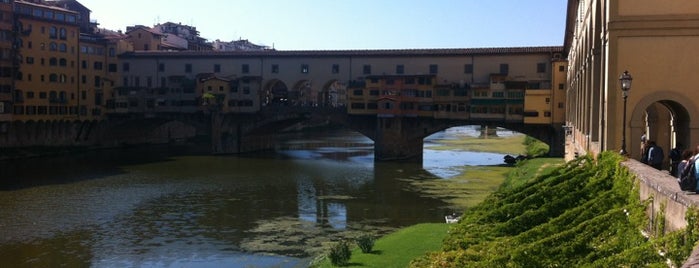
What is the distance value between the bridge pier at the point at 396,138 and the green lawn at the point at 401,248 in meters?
40.4

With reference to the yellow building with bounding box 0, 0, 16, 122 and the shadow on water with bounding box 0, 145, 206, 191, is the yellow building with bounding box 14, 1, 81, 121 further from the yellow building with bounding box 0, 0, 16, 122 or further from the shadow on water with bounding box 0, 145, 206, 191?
the shadow on water with bounding box 0, 145, 206, 191

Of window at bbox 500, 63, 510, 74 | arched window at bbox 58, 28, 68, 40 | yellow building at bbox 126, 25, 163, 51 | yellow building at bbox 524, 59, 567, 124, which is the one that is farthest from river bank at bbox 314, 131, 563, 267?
arched window at bbox 58, 28, 68, 40

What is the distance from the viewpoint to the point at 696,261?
5.89 meters

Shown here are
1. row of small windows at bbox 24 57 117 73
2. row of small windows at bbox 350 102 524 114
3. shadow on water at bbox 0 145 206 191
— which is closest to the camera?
shadow on water at bbox 0 145 206 191

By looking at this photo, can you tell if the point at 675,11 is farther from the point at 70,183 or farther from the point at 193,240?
the point at 70,183

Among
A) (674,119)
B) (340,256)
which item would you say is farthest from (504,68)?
(340,256)

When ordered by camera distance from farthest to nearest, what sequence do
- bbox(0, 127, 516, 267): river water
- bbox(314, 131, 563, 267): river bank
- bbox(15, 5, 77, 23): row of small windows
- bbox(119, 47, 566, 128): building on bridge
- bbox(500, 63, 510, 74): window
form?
1. bbox(15, 5, 77, 23): row of small windows
2. bbox(500, 63, 510, 74): window
3. bbox(119, 47, 566, 128): building on bridge
4. bbox(0, 127, 516, 267): river water
5. bbox(314, 131, 563, 267): river bank

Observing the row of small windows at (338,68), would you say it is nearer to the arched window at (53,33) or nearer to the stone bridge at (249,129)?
the stone bridge at (249,129)

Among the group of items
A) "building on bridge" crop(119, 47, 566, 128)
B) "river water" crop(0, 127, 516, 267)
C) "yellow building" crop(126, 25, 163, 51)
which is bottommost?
"river water" crop(0, 127, 516, 267)

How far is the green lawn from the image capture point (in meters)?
20.1

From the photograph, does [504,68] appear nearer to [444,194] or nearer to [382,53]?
[382,53]

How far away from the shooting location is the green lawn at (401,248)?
20.1 meters

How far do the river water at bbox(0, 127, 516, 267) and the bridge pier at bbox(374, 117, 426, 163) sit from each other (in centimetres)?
274

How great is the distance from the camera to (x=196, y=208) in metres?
36.6
